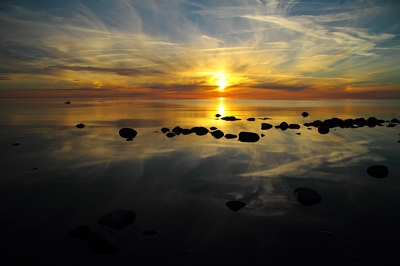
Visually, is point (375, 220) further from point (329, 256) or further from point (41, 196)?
point (41, 196)

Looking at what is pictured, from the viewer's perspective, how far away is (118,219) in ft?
33.9

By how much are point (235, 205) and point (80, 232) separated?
6.82m

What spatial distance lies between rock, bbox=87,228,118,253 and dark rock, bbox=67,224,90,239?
1.39ft

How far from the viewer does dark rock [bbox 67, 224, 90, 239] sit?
9461 millimetres

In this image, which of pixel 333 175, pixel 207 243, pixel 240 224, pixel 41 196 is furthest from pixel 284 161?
pixel 41 196

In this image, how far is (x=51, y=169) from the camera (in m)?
18.5

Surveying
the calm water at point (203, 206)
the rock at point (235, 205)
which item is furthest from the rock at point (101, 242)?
the rock at point (235, 205)

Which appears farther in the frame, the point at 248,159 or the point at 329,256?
the point at 248,159

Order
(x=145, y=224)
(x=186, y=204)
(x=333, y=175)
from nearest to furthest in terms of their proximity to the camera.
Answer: (x=145, y=224) → (x=186, y=204) → (x=333, y=175)

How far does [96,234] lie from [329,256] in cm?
822

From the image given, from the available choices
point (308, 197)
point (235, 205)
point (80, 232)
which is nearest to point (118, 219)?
point (80, 232)

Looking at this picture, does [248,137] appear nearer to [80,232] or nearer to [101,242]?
[80,232]

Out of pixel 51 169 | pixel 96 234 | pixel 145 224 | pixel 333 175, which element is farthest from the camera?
pixel 51 169

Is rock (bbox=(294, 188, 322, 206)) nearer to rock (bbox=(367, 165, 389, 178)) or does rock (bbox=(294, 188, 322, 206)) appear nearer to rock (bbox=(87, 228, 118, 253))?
rock (bbox=(367, 165, 389, 178))
